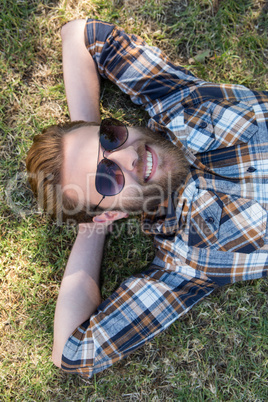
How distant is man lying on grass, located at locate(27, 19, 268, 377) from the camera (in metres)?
2.45

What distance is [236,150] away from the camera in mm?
2525

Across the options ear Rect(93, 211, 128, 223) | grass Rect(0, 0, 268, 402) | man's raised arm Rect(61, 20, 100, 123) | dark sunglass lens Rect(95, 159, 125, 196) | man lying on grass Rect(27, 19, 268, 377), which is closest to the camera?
dark sunglass lens Rect(95, 159, 125, 196)

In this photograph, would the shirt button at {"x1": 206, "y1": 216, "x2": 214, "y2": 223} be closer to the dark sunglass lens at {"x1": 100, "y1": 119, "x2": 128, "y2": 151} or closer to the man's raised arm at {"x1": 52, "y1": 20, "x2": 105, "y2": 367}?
the dark sunglass lens at {"x1": 100, "y1": 119, "x2": 128, "y2": 151}

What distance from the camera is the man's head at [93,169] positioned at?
2.39 meters

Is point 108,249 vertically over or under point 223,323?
over

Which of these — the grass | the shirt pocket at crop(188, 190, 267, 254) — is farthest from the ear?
the shirt pocket at crop(188, 190, 267, 254)

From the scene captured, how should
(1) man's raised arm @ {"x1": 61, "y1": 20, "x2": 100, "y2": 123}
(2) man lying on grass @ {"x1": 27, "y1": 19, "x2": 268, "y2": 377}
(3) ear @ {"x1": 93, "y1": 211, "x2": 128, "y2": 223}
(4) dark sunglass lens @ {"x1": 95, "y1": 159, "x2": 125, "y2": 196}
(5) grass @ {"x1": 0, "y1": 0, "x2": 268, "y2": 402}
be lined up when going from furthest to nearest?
(5) grass @ {"x1": 0, "y1": 0, "x2": 268, "y2": 402}, (1) man's raised arm @ {"x1": 61, "y1": 20, "x2": 100, "y2": 123}, (3) ear @ {"x1": 93, "y1": 211, "x2": 128, "y2": 223}, (2) man lying on grass @ {"x1": 27, "y1": 19, "x2": 268, "y2": 377}, (4) dark sunglass lens @ {"x1": 95, "y1": 159, "x2": 125, "y2": 196}

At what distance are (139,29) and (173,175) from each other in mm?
1734

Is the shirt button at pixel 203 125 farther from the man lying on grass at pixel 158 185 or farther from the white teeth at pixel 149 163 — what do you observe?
the white teeth at pixel 149 163

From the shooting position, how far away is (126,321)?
8.22ft

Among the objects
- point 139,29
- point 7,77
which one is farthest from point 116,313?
point 139,29

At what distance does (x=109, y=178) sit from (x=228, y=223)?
1034 mm

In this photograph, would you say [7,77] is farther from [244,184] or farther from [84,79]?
[244,184]
